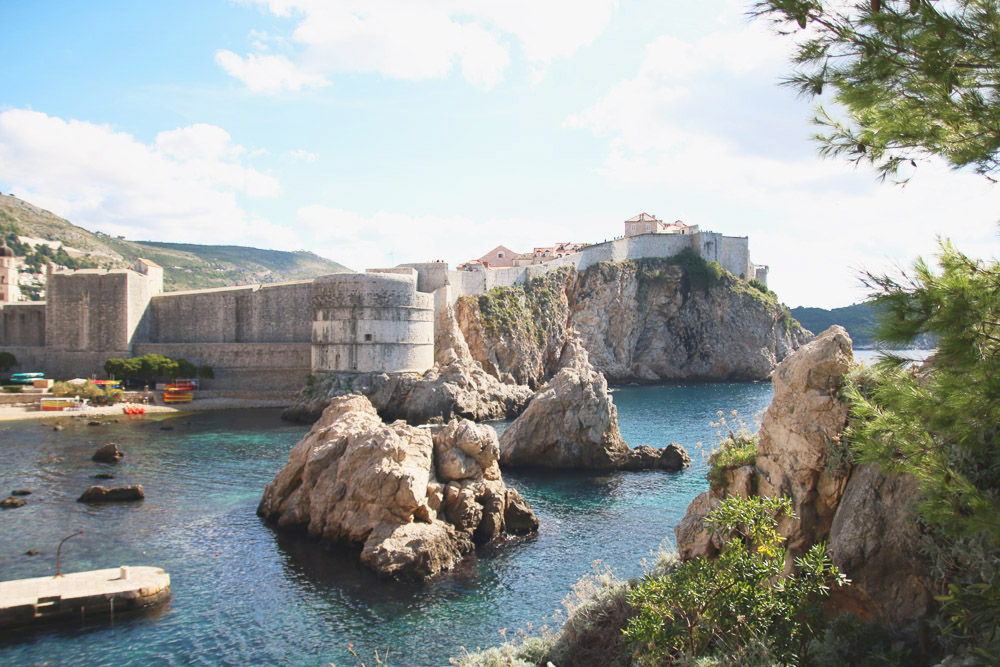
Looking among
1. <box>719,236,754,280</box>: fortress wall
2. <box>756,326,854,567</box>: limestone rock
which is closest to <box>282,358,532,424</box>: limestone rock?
<box>756,326,854,567</box>: limestone rock

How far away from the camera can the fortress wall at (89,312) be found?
46.9 metres

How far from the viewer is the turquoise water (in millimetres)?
11336

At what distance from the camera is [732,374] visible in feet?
216

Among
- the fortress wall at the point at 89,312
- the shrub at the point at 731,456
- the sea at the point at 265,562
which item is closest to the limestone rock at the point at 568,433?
the sea at the point at 265,562

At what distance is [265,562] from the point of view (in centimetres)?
1496

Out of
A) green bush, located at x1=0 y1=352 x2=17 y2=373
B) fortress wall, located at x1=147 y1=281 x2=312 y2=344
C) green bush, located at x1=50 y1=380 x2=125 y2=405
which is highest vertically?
fortress wall, located at x1=147 y1=281 x2=312 y2=344

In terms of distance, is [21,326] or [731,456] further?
[21,326]

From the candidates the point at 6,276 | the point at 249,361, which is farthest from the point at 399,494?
the point at 6,276

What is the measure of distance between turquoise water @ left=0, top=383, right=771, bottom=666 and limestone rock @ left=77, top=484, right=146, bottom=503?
369 mm

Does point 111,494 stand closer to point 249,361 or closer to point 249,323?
point 249,361

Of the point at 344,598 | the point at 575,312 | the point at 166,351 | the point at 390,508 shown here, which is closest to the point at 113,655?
the point at 344,598

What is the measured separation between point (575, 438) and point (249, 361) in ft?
92.7

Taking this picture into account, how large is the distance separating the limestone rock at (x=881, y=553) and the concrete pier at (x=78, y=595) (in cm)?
1133

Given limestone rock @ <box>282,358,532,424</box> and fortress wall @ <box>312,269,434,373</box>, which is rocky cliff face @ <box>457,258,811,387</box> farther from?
limestone rock @ <box>282,358,532,424</box>
